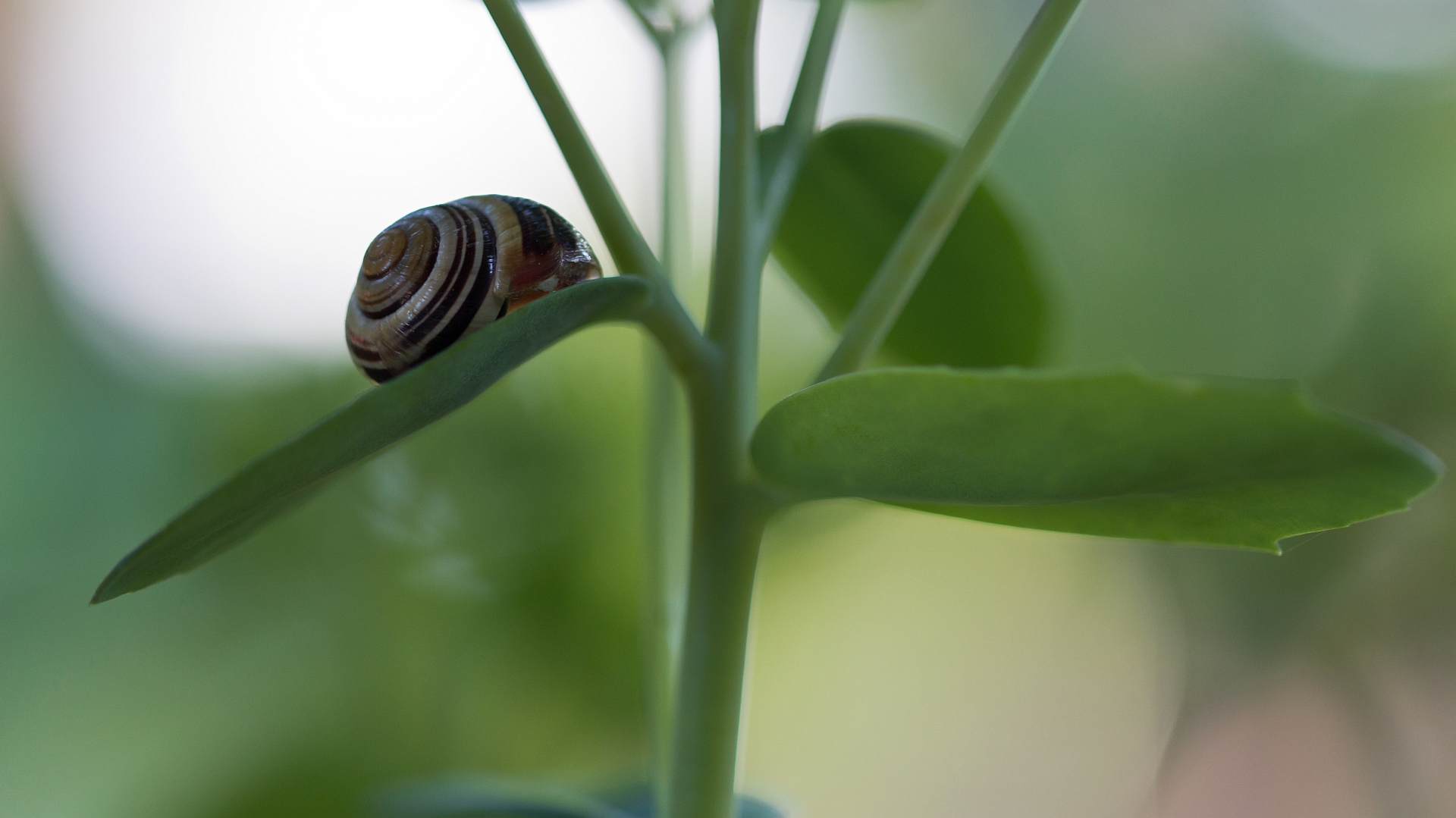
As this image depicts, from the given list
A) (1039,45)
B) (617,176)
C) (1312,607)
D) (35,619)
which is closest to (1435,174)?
(1312,607)

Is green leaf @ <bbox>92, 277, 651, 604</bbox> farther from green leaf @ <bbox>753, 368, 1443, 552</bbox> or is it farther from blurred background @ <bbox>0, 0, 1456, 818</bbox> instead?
blurred background @ <bbox>0, 0, 1456, 818</bbox>

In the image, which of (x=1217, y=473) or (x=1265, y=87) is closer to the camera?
(x=1217, y=473)

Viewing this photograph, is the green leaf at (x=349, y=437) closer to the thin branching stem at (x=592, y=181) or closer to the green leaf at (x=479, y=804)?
the thin branching stem at (x=592, y=181)

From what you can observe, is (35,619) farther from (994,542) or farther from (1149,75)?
(1149,75)

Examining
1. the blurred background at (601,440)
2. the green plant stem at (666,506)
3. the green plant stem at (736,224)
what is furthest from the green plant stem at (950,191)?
the blurred background at (601,440)

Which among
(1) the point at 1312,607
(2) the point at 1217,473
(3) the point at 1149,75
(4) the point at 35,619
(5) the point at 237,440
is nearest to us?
(2) the point at 1217,473

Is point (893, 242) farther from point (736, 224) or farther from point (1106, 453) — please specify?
point (1106, 453)
